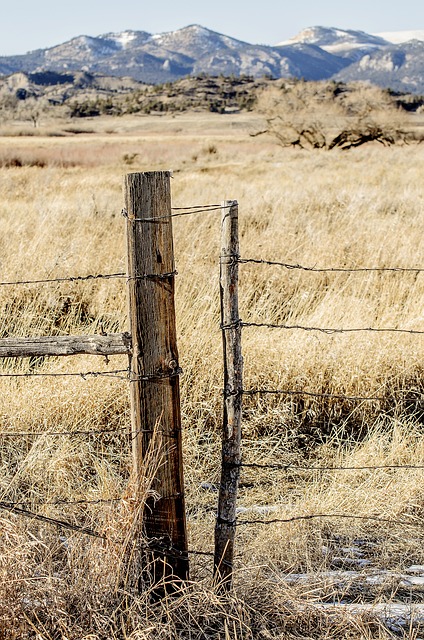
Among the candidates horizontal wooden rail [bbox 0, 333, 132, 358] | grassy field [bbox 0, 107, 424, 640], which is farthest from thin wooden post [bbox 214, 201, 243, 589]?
horizontal wooden rail [bbox 0, 333, 132, 358]

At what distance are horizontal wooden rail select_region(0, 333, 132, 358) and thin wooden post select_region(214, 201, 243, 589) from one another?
40cm

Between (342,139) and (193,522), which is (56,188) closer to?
(193,522)

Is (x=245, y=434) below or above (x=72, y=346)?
below

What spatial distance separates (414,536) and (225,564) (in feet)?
3.86

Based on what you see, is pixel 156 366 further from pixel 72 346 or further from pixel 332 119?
pixel 332 119

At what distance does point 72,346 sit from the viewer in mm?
2654

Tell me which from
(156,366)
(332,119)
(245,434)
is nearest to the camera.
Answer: (156,366)

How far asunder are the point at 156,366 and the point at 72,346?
0.34m

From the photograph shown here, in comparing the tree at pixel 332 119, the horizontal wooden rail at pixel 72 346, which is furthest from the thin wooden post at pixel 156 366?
the tree at pixel 332 119

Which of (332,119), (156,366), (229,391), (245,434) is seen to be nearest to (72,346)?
(156,366)

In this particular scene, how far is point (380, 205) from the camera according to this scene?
11.1 metres

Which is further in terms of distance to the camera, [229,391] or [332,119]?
[332,119]

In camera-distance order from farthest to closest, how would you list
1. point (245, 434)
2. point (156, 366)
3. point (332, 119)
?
point (332, 119), point (245, 434), point (156, 366)

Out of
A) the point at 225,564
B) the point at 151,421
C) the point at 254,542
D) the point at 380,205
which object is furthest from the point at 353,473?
the point at 380,205
